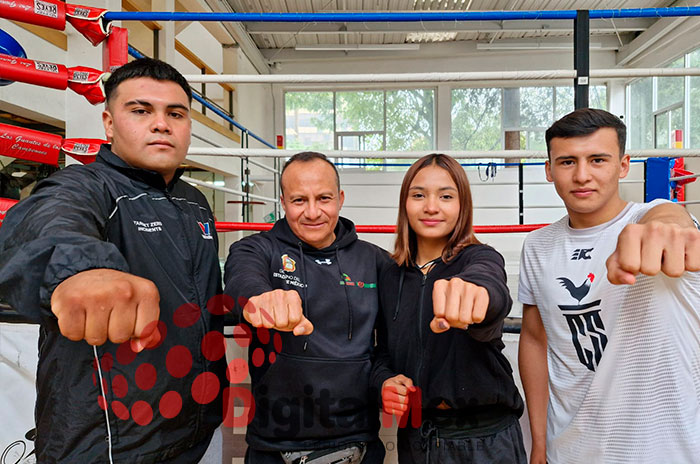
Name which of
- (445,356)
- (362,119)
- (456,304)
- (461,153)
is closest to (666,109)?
(362,119)

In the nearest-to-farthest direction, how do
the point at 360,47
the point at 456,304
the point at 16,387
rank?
1. the point at 456,304
2. the point at 16,387
3. the point at 360,47

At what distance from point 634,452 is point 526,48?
7784mm

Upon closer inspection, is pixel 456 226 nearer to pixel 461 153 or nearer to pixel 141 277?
pixel 141 277

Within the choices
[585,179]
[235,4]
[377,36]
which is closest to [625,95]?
[377,36]

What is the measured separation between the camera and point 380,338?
3.09 feet

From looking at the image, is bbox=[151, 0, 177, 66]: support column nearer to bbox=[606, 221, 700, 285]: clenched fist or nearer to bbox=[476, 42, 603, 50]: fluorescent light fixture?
bbox=[606, 221, 700, 285]: clenched fist

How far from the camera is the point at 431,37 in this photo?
727 centimetres

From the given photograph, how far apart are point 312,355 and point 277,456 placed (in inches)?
8.5

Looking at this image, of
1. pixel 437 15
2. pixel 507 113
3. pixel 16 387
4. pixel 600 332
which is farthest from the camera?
pixel 507 113

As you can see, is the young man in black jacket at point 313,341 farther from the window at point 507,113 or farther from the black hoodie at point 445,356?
the window at point 507,113

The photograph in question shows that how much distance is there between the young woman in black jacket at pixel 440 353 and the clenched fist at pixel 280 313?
0.31 m

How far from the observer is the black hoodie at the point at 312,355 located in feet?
2.73

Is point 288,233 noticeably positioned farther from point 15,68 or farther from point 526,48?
point 526,48

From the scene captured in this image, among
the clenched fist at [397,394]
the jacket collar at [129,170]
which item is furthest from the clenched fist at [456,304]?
the jacket collar at [129,170]
